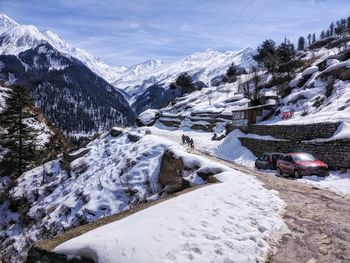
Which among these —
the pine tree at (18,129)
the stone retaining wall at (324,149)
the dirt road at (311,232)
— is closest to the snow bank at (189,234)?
the dirt road at (311,232)

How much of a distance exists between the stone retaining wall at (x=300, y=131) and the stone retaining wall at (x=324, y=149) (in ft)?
2.16

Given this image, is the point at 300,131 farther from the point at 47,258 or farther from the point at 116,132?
the point at 47,258

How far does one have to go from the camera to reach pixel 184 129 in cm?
6844

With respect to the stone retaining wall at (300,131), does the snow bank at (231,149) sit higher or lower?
A: lower

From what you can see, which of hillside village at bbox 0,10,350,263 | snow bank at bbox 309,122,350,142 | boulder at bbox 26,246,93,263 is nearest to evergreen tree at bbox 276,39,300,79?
hillside village at bbox 0,10,350,263

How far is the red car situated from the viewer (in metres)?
22.0

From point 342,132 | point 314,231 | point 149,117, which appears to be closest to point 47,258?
point 314,231

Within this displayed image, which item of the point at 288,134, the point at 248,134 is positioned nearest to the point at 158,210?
the point at 288,134

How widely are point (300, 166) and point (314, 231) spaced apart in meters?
13.3

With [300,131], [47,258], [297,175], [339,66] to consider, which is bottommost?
[297,175]

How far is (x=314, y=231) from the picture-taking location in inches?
376

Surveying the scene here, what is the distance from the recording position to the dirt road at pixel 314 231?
8.03 m

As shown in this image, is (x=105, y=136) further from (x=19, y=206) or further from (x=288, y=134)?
(x=288, y=134)

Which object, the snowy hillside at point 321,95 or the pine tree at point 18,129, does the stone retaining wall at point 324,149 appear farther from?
the pine tree at point 18,129
